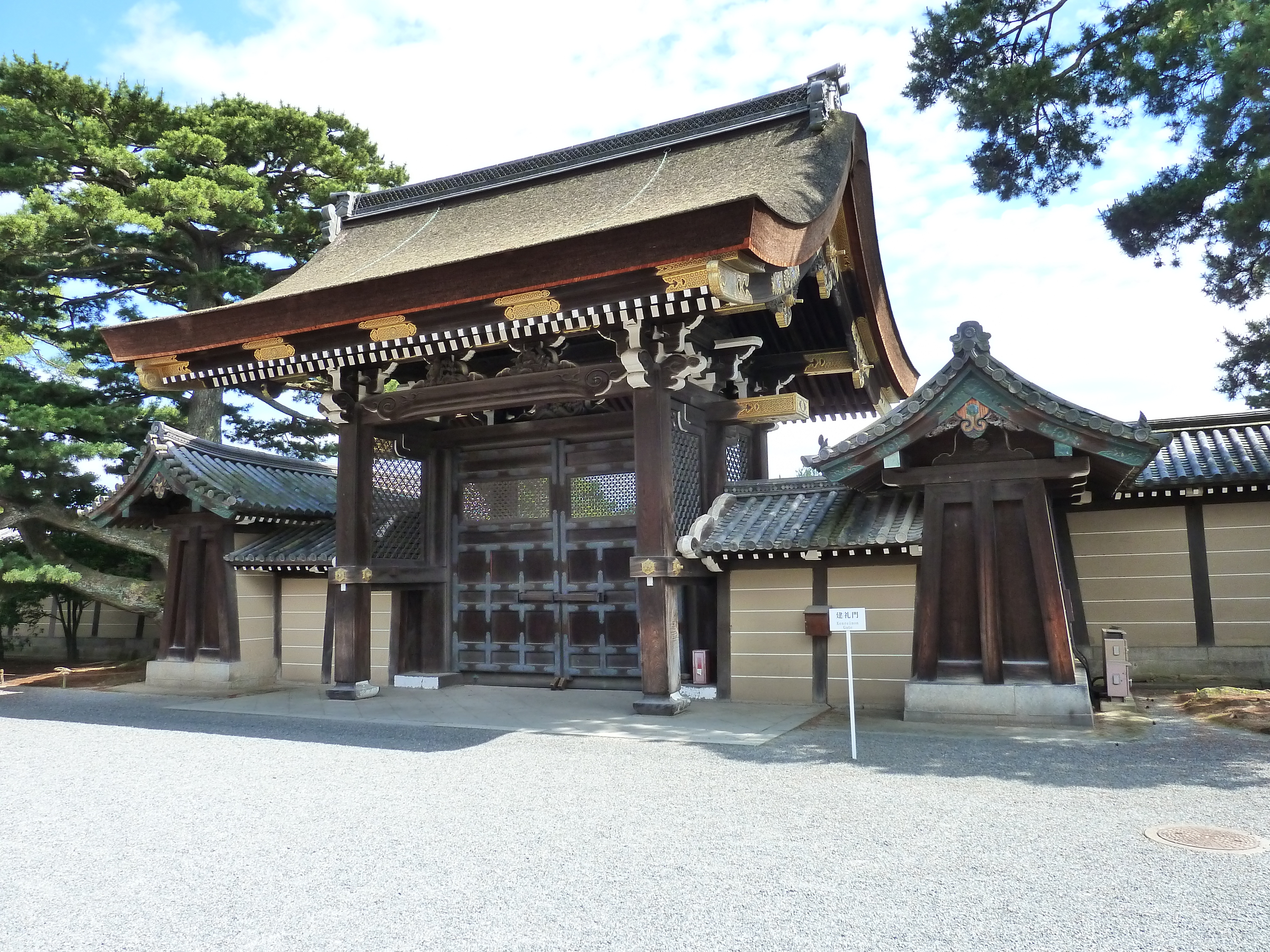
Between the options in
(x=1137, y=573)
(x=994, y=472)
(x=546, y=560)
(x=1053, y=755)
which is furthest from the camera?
(x=546, y=560)

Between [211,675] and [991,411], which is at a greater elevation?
[991,411]

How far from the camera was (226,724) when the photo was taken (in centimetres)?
847

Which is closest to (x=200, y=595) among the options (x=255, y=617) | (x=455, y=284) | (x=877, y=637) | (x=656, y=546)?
(x=255, y=617)

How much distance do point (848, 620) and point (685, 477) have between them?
3384mm

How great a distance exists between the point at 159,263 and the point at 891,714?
15.4 meters

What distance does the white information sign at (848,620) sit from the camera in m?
6.25

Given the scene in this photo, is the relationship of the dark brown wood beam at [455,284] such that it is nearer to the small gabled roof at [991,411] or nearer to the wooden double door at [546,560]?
the small gabled roof at [991,411]

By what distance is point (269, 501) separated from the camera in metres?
11.9

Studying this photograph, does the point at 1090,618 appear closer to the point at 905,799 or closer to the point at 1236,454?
the point at 1236,454

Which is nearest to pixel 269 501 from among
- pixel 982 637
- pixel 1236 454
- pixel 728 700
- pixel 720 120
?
pixel 728 700

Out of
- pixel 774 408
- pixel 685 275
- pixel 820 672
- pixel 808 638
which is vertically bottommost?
pixel 820 672

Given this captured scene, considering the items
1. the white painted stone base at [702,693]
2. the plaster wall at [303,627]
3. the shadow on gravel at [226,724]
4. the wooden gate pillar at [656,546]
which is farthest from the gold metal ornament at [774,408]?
the plaster wall at [303,627]

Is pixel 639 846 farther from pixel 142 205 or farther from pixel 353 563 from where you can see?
pixel 142 205

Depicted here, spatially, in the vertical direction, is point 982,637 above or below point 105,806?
above
